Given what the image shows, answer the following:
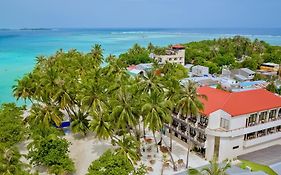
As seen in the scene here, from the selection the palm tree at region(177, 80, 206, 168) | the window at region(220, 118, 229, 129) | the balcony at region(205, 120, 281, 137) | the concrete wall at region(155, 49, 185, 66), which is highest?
the palm tree at region(177, 80, 206, 168)

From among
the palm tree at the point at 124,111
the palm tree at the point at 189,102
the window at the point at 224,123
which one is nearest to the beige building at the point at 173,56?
the window at the point at 224,123

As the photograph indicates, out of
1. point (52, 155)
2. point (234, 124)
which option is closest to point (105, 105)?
point (52, 155)

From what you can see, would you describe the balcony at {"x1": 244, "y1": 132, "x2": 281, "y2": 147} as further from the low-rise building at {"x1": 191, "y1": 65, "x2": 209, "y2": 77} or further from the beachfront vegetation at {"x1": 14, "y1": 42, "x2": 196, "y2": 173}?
the low-rise building at {"x1": 191, "y1": 65, "x2": 209, "y2": 77}

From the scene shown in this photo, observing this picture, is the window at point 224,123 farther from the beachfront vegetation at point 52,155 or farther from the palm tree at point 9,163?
the palm tree at point 9,163

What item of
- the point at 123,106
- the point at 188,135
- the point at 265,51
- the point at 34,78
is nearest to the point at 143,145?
the point at 188,135

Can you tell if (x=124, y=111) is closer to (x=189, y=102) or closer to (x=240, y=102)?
(x=189, y=102)

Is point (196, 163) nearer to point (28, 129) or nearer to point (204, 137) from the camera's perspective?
point (204, 137)

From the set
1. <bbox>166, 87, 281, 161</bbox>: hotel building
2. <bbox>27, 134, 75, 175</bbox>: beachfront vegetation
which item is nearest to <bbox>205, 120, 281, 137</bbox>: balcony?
<bbox>166, 87, 281, 161</bbox>: hotel building

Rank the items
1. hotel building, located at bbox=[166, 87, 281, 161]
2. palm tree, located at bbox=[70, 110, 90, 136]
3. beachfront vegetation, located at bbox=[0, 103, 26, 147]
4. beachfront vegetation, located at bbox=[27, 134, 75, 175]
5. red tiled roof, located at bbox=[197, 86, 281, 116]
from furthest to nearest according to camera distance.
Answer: palm tree, located at bbox=[70, 110, 90, 136] < beachfront vegetation, located at bbox=[0, 103, 26, 147] < red tiled roof, located at bbox=[197, 86, 281, 116] < hotel building, located at bbox=[166, 87, 281, 161] < beachfront vegetation, located at bbox=[27, 134, 75, 175]
